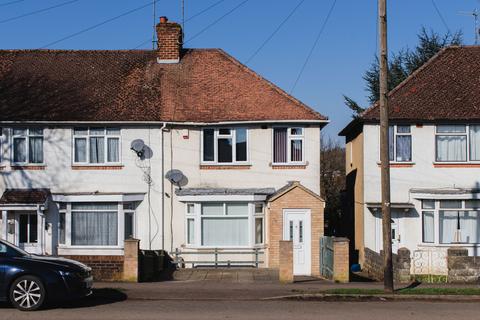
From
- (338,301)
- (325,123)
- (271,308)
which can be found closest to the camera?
(271,308)

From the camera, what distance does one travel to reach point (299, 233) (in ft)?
80.9

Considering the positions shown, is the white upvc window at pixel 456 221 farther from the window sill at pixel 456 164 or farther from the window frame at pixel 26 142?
the window frame at pixel 26 142

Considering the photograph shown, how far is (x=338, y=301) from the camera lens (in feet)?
55.6

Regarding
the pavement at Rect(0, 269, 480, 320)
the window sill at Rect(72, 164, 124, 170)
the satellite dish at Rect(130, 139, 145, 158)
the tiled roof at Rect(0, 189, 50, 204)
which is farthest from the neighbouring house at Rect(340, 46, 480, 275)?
the tiled roof at Rect(0, 189, 50, 204)

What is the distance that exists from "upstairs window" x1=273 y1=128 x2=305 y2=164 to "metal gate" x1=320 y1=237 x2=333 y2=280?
3423mm

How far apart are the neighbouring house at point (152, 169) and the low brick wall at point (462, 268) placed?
6.06 metres

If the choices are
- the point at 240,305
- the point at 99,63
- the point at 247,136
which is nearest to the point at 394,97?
the point at 247,136

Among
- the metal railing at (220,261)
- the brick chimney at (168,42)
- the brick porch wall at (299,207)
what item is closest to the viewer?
the brick porch wall at (299,207)

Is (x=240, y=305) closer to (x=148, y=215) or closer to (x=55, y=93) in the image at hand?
(x=148, y=215)

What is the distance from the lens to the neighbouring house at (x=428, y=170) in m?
25.8

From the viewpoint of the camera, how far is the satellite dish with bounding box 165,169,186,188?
84.2ft

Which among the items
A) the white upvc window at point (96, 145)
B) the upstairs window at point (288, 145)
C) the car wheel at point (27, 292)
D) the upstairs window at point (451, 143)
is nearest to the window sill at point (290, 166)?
the upstairs window at point (288, 145)

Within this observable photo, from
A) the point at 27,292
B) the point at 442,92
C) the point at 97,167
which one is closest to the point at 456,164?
the point at 442,92

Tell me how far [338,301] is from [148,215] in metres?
10.6
